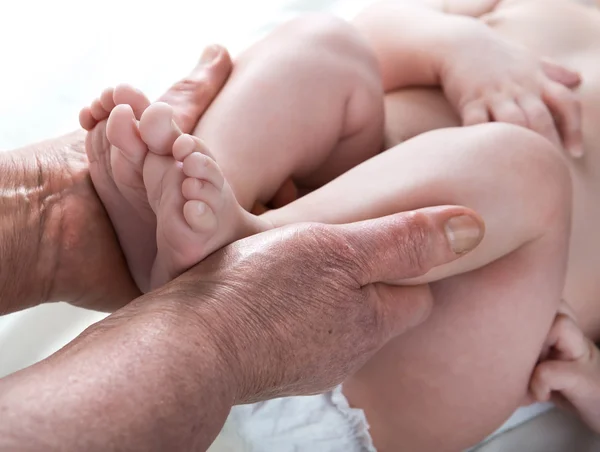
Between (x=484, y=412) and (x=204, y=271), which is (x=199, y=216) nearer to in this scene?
(x=204, y=271)

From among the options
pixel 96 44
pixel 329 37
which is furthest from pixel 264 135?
pixel 96 44

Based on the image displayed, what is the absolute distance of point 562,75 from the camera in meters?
1.00

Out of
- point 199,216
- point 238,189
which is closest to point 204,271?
point 199,216

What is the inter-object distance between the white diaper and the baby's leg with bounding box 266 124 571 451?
0.03 m

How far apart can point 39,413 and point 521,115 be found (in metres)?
0.76

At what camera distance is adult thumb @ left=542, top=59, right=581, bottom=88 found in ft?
3.27

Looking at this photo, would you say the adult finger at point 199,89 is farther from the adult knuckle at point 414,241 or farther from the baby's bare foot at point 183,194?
the adult knuckle at point 414,241

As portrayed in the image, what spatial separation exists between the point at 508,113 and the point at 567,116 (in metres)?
0.09

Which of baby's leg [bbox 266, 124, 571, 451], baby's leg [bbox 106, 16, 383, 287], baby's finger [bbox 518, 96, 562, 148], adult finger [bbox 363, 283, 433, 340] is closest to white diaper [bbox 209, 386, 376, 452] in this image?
baby's leg [bbox 266, 124, 571, 451]

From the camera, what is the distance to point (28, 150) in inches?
32.9

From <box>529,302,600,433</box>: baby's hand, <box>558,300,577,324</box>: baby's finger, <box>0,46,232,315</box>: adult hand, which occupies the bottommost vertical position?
<box>529,302,600,433</box>: baby's hand

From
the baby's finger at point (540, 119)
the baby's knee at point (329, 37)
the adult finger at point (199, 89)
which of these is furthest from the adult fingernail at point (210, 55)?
the baby's finger at point (540, 119)

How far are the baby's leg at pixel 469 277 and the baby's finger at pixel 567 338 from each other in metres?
0.05

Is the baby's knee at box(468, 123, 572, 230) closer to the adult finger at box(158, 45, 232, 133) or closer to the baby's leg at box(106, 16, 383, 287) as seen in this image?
the baby's leg at box(106, 16, 383, 287)
